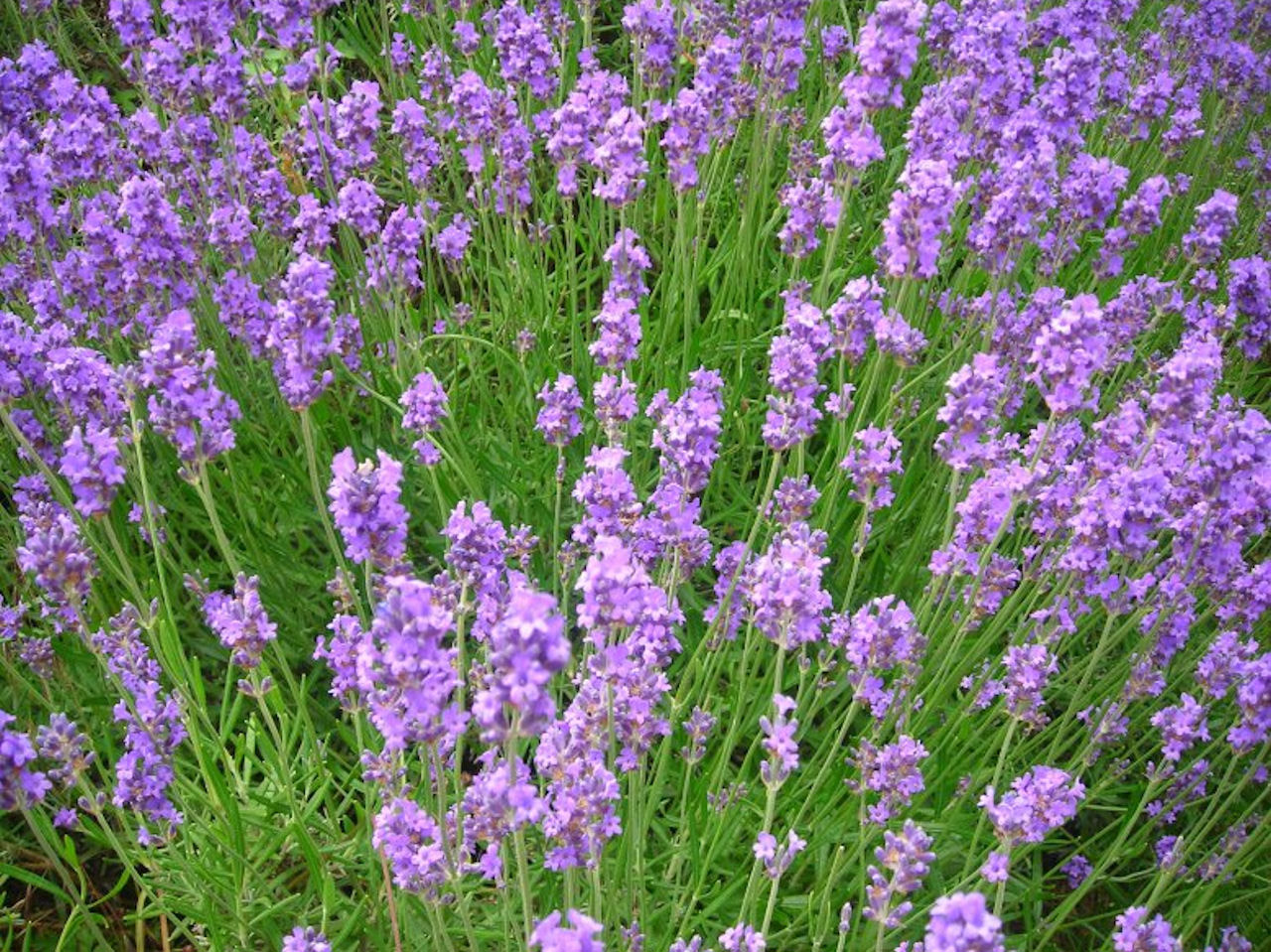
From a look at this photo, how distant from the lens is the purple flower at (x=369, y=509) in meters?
1.77

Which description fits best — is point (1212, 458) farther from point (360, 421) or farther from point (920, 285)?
point (360, 421)

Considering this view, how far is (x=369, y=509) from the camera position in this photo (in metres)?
1.79

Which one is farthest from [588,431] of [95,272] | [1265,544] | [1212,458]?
[1265,544]

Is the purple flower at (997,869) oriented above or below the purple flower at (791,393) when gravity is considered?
below

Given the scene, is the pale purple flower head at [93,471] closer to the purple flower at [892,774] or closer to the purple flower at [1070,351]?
the purple flower at [892,774]

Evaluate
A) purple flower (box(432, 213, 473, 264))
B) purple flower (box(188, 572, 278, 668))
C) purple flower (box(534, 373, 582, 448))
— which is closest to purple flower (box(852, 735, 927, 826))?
purple flower (box(534, 373, 582, 448))

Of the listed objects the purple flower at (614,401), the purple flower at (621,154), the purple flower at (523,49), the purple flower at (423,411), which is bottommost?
the purple flower at (423,411)

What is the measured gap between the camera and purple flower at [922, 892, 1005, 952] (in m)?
1.29

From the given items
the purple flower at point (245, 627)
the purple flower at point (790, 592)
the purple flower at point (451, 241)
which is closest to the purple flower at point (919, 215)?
the purple flower at point (790, 592)

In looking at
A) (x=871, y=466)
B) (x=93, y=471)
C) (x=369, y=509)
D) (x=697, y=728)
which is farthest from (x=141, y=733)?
(x=871, y=466)

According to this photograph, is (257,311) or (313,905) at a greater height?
(257,311)

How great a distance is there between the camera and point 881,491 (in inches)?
98.7

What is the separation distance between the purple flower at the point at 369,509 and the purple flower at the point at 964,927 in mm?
894

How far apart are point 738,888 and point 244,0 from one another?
94.9 inches
